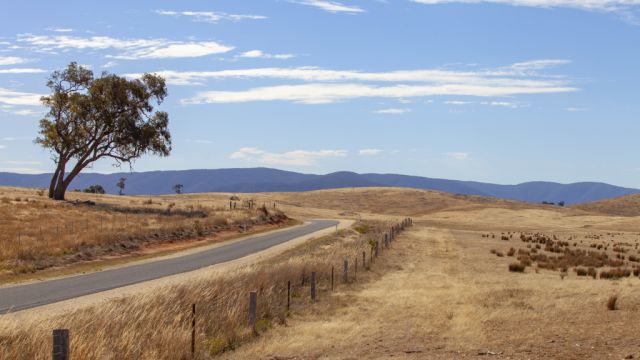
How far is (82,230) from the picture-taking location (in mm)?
45906

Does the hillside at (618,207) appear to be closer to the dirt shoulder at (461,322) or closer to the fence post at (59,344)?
the dirt shoulder at (461,322)

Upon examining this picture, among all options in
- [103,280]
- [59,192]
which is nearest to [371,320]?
[103,280]

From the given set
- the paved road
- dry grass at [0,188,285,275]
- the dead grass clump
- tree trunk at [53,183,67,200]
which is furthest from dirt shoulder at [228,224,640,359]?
tree trunk at [53,183,67,200]

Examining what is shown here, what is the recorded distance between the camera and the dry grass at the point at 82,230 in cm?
3334

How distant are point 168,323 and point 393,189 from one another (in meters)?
185

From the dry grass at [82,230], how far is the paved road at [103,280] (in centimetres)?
345

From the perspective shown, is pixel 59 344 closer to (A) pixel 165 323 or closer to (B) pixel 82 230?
(A) pixel 165 323

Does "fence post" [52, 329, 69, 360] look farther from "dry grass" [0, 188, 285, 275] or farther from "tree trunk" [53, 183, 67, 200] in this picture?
"tree trunk" [53, 183, 67, 200]

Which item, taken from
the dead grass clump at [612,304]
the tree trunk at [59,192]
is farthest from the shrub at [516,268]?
the tree trunk at [59,192]

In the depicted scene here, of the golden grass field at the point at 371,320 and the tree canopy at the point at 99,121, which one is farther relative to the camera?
the tree canopy at the point at 99,121

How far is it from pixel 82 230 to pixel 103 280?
62.9 ft

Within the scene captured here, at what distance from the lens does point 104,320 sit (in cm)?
1375

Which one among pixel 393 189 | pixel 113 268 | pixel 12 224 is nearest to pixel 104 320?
pixel 113 268

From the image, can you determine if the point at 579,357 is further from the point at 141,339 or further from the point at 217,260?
the point at 217,260
